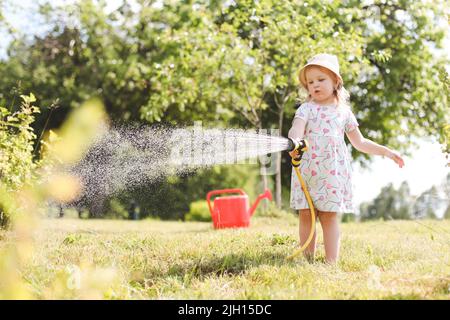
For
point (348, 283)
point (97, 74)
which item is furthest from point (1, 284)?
point (97, 74)

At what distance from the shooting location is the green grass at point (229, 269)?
2.50 meters

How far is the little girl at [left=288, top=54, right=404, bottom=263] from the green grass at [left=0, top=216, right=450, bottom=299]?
26cm

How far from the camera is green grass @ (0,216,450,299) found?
2502mm

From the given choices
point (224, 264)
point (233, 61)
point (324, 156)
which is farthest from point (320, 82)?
point (233, 61)

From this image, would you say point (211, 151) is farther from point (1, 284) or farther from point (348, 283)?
point (1, 284)

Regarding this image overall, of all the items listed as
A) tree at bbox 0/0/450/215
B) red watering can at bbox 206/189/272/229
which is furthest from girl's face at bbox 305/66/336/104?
tree at bbox 0/0/450/215

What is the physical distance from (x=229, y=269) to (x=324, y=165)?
3.26 ft

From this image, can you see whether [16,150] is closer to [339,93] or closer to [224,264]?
[224,264]

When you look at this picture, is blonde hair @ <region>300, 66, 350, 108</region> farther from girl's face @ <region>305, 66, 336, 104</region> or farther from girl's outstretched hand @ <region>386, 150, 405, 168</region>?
girl's outstretched hand @ <region>386, 150, 405, 168</region>

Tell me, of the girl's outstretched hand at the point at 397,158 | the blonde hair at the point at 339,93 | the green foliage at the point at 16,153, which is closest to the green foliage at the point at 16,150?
the green foliage at the point at 16,153

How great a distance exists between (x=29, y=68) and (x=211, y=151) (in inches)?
390

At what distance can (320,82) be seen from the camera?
3.71 meters

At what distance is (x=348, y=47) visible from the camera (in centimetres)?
915

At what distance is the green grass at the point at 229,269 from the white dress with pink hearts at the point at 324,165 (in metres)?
0.41
